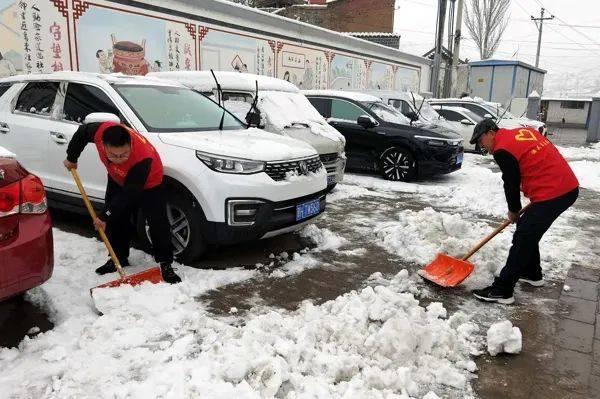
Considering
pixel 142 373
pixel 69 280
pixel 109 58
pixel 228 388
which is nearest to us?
pixel 228 388

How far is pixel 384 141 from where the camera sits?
9.23 metres

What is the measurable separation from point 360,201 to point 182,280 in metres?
4.14

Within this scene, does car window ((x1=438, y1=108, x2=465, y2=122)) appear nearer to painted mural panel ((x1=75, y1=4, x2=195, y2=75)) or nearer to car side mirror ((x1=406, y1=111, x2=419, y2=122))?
car side mirror ((x1=406, y1=111, x2=419, y2=122))

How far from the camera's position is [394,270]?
15.3ft

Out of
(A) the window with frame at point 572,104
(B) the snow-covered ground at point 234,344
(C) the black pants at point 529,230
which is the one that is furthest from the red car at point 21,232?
(A) the window with frame at point 572,104

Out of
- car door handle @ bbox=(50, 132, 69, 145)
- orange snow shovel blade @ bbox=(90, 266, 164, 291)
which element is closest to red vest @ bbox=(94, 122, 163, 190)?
orange snow shovel blade @ bbox=(90, 266, 164, 291)

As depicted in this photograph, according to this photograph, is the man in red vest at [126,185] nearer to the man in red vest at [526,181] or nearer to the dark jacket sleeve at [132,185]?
the dark jacket sleeve at [132,185]

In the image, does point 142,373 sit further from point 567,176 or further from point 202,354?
point 567,176

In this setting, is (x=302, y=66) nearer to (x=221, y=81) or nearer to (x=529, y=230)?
(x=221, y=81)

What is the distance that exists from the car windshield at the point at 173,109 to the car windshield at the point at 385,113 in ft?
15.4

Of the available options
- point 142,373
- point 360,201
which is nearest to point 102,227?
point 142,373

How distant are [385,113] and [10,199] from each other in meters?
7.96

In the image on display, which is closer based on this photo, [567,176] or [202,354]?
[202,354]

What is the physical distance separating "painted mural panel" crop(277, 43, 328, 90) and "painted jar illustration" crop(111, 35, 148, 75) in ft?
14.8
